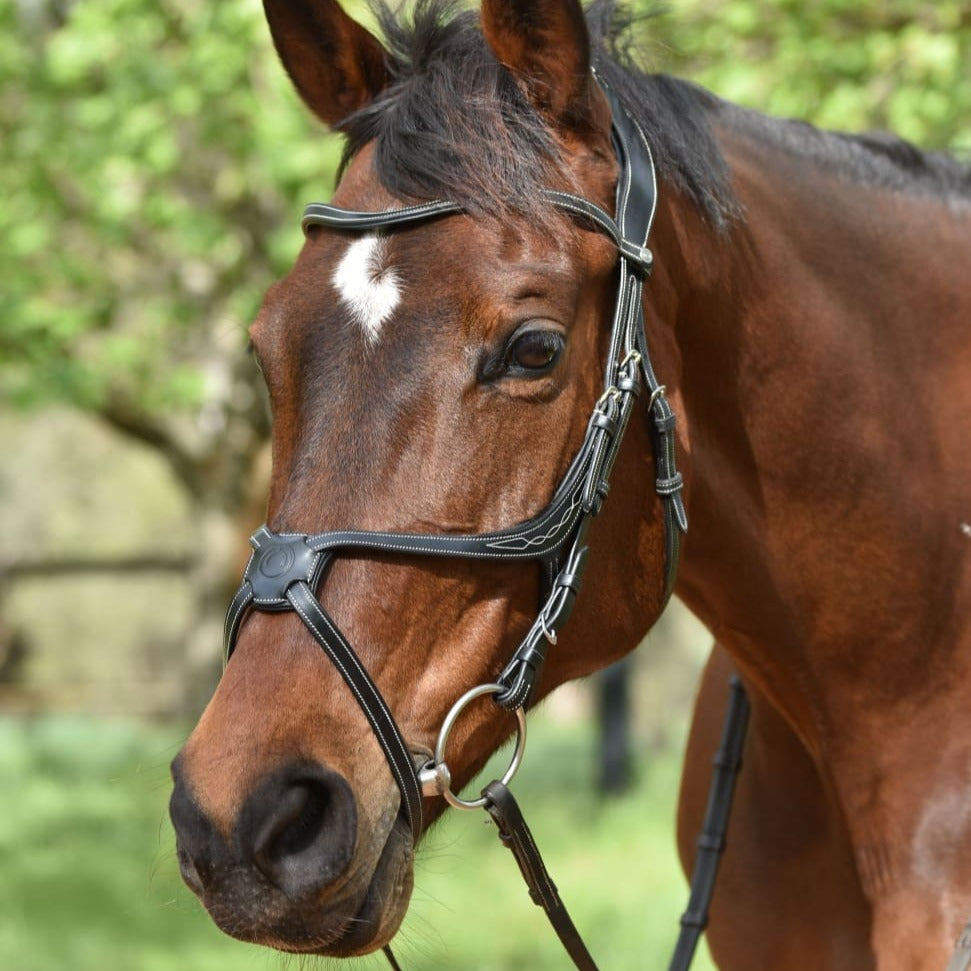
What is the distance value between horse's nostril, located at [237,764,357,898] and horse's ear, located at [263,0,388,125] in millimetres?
1337

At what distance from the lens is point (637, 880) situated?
7219mm

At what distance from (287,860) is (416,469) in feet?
1.96

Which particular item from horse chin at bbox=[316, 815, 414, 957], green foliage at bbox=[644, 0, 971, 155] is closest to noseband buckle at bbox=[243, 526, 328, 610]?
horse chin at bbox=[316, 815, 414, 957]

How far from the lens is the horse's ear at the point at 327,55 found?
260cm

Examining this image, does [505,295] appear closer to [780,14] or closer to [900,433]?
[900,433]

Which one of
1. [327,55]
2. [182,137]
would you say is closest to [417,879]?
[182,137]

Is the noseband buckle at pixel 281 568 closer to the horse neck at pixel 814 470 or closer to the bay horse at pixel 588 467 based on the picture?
the bay horse at pixel 588 467

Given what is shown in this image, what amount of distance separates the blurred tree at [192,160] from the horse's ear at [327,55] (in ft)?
9.58

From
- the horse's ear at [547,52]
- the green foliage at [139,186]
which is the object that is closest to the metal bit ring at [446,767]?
the horse's ear at [547,52]

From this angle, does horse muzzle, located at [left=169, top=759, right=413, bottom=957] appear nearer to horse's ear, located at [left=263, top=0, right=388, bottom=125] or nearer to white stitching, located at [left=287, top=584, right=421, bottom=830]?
white stitching, located at [left=287, top=584, right=421, bottom=830]

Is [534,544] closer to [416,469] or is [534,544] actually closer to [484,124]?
[416,469]

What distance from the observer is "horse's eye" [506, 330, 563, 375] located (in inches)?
84.2

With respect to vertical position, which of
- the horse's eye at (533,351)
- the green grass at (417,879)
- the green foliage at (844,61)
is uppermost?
the green foliage at (844,61)

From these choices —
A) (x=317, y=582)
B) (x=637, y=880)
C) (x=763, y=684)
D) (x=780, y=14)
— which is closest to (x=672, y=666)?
(x=637, y=880)
